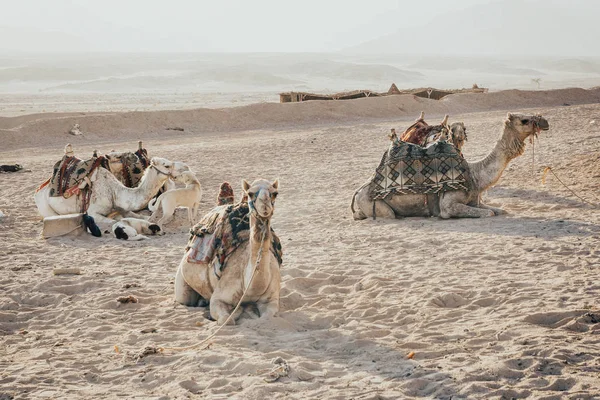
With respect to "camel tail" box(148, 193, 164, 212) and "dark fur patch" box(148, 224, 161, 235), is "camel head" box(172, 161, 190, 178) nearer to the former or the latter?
"camel tail" box(148, 193, 164, 212)

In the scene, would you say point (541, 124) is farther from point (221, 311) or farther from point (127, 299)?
point (127, 299)

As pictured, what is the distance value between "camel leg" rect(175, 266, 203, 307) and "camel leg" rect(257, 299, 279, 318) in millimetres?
933

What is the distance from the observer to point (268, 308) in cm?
691

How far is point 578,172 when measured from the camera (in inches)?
543

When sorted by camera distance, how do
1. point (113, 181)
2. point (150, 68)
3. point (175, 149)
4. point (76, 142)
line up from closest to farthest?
point (113, 181)
point (175, 149)
point (76, 142)
point (150, 68)

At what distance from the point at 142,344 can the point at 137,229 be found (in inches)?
192

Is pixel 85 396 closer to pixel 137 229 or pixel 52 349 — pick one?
pixel 52 349

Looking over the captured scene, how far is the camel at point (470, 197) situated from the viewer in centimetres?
1114

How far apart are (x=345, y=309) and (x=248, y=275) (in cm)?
111

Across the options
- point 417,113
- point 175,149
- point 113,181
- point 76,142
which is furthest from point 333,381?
point 417,113

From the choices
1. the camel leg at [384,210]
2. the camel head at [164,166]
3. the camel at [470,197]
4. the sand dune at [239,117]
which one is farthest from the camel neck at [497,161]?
the sand dune at [239,117]

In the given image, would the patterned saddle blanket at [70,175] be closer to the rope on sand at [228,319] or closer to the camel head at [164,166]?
the camel head at [164,166]

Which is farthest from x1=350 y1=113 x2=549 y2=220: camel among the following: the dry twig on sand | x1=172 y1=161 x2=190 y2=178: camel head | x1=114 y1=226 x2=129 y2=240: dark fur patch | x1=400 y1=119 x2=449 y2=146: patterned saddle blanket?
the dry twig on sand

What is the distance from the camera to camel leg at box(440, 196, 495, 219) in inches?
434
